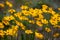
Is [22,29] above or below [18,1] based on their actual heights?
below

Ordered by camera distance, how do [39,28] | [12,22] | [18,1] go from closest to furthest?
[12,22] < [39,28] < [18,1]

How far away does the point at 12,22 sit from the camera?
12.3 ft

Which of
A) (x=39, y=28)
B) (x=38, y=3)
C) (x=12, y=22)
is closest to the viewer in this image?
(x=12, y=22)

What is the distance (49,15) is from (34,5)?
3.61 ft

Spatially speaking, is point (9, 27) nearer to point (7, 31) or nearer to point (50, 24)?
point (7, 31)

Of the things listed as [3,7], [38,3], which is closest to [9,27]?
[3,7]

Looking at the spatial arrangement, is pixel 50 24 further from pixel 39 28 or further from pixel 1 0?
pixel 1 0

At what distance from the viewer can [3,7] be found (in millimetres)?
4652

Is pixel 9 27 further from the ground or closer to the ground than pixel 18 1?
closer to the ground

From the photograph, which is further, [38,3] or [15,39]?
[38,3]

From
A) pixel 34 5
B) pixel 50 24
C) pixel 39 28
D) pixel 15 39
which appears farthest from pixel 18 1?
pixel 15 39

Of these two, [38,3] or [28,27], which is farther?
[38,3]

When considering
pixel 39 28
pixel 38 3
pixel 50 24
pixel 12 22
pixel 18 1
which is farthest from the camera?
pixel 38 3

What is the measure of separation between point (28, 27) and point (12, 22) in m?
0.30
